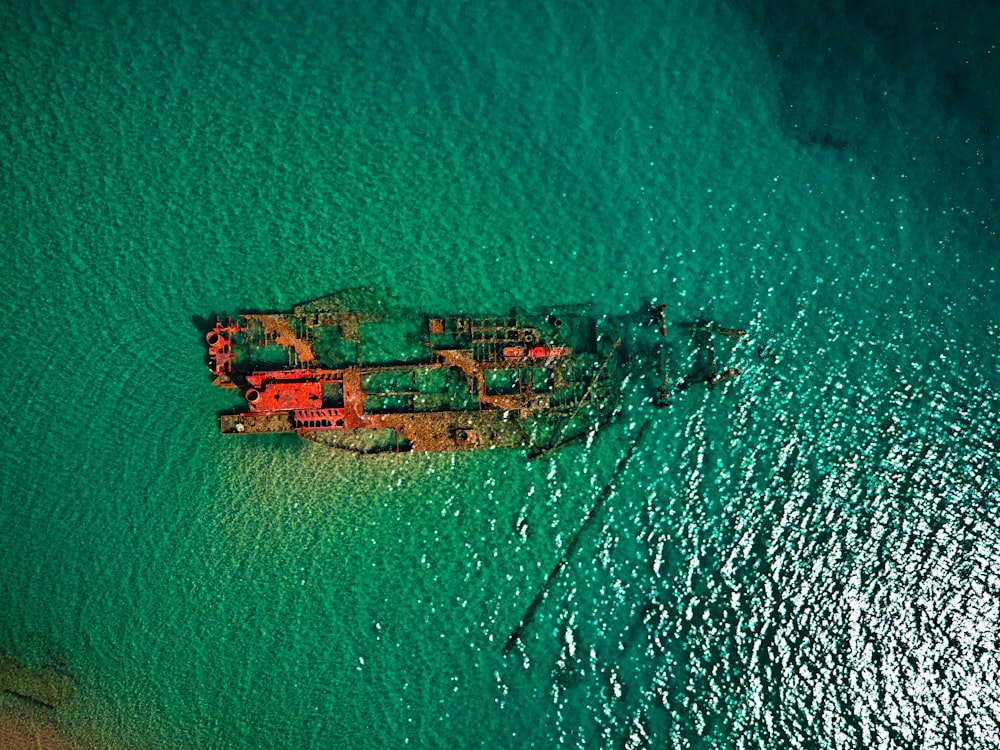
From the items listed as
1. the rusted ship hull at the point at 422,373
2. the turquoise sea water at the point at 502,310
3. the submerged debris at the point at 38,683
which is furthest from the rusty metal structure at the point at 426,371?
the submerged debris at the point at 38,683

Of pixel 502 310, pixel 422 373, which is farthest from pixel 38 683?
pixel 502 310

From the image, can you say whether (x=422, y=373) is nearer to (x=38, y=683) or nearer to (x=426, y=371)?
(x=426, y=371)

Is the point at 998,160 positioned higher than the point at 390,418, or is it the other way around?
the point at 998,160

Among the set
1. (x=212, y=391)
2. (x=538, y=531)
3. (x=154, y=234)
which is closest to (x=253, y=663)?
(x=212, y=391)

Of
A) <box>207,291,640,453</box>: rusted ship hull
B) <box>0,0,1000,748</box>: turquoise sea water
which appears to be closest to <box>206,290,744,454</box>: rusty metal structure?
<box>207,291,640,453</box>: rusted ship hull

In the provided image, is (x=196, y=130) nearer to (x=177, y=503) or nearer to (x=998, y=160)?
(x=177, y=503)

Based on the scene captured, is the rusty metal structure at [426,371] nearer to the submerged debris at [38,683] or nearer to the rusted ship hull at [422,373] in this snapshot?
the rusted ship hull at [422,373]
